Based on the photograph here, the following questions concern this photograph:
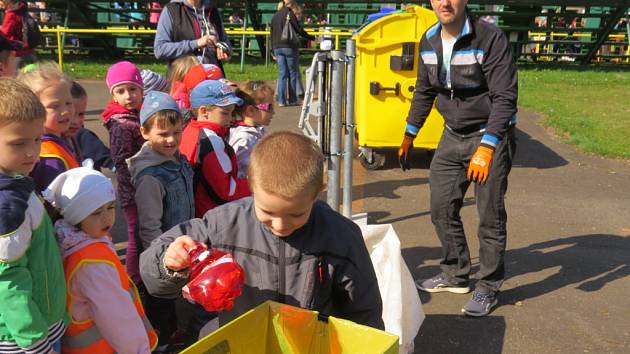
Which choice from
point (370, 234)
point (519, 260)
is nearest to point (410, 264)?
point (519, 260)

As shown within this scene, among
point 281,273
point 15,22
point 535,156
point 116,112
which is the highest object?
point 15,22

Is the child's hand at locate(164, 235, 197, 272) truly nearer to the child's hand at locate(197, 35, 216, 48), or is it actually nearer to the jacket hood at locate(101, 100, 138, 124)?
the jacket hood at locate(101, 100, 138, 124)

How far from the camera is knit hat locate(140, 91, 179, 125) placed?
345 centimetres

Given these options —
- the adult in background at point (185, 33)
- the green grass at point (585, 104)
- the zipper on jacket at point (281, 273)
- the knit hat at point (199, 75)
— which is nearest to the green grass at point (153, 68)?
the green grass at point (585, 104)

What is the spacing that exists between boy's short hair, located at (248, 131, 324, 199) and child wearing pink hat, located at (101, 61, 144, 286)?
182 centimetres

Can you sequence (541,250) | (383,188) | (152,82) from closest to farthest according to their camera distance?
1. (152,82)
2. (541,250)
3. (383,188)

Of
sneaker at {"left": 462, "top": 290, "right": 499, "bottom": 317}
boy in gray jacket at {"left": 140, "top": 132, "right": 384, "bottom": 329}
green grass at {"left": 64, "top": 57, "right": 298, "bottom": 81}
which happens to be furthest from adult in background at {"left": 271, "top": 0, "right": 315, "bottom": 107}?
boy in gray jacket at {"left": 140, "top": 132, "right": 384, "bottom": 329}

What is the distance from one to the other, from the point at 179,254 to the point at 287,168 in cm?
42

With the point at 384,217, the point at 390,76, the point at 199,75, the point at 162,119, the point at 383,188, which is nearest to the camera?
the point at 162,119

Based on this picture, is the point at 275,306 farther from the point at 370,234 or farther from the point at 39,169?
the point at 370,234

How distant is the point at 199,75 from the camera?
4449 mm

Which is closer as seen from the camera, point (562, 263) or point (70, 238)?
point (70, 238)

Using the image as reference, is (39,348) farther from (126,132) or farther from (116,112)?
(116,112)

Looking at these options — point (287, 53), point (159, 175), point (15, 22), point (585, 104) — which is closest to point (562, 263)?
point (159, 175)
